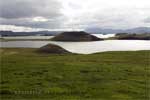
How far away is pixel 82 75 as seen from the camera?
3709cm

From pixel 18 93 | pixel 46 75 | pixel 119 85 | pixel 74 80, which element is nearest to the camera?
pixel 18 93

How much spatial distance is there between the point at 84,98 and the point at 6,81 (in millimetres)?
12349

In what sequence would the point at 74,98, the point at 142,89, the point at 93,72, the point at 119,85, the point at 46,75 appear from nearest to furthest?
1. the point at 74,98
2. the point at 142,89
3. the point at 119,85
4. the point at 46,75
5. the point at 93,72

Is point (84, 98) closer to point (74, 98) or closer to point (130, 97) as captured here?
point (74, 98)

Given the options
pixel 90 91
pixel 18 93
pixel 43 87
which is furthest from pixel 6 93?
pixel 90 91

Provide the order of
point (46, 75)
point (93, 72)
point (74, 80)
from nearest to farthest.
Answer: point (74, 80), point (46, 75), point (93, 72)

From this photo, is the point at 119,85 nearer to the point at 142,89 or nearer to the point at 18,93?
the point at 142,89

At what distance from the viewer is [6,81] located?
3173 centimetres

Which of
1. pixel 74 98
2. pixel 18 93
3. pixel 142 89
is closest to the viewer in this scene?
pixel 74 98

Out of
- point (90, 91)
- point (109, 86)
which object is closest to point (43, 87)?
point (90, 91)

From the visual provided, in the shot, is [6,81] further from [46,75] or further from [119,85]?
[119,85]

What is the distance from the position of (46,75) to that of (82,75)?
5.47m

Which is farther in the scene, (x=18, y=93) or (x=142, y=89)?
(x=142, y=89)

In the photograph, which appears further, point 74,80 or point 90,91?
point 74,80
